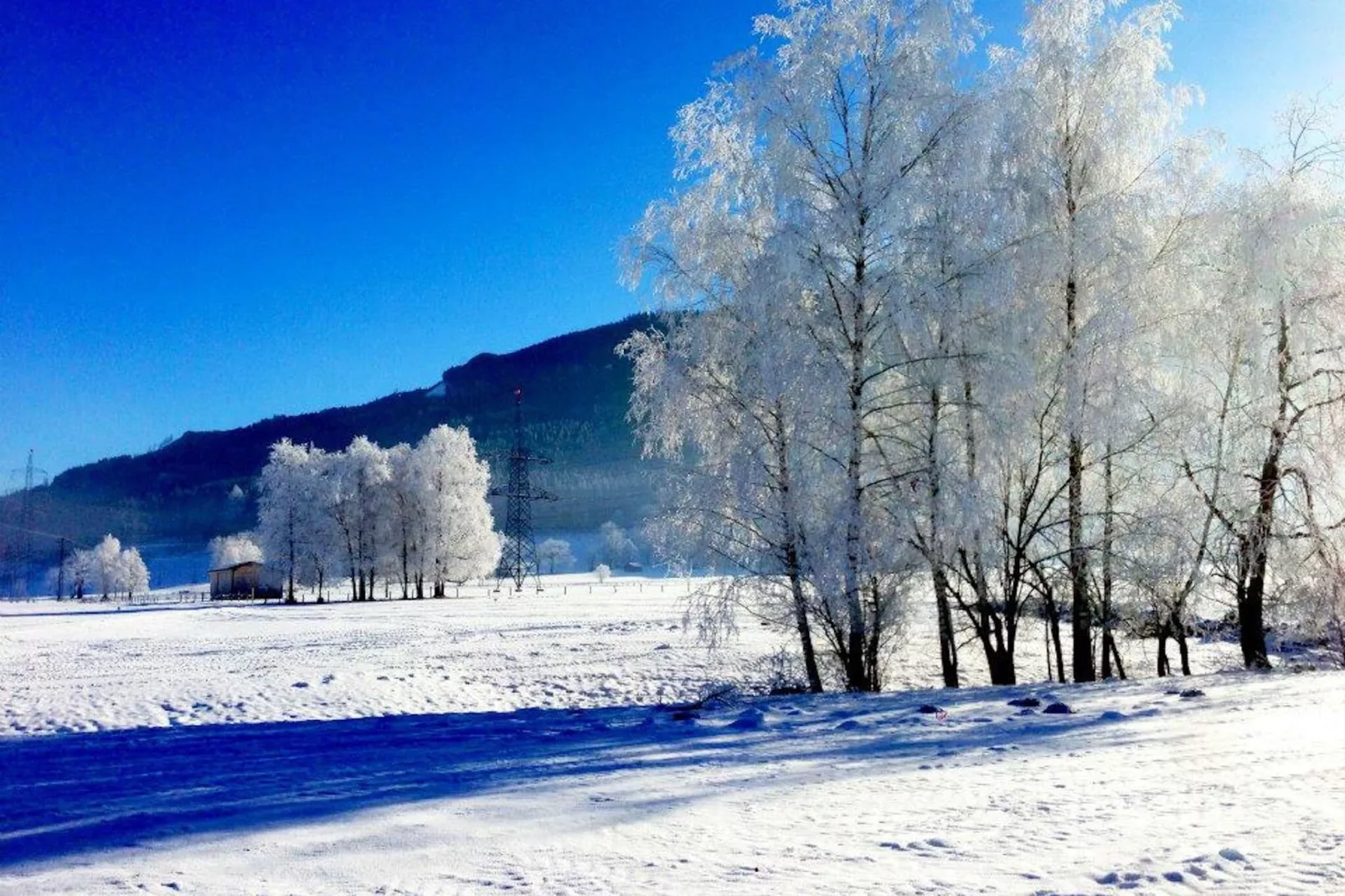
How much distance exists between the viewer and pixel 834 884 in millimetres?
5055

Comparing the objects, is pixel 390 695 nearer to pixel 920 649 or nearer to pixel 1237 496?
pixel 920 649

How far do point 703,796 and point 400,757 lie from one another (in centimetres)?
351

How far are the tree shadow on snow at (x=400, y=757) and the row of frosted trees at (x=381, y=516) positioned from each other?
57.8 metres

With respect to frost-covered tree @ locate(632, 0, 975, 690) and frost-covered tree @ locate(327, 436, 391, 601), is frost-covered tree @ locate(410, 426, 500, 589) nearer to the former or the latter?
frost-covered tree @ locate(327, 436, 391, 601)

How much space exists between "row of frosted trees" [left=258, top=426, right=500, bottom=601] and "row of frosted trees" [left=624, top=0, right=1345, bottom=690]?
55240 millimetres

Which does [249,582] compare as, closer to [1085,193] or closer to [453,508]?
[453,508]

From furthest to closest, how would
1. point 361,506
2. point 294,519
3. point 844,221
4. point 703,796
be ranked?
point 361,506
point 294,519
point 844,221
point 703,796

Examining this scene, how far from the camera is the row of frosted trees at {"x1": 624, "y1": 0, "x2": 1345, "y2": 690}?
14.3m

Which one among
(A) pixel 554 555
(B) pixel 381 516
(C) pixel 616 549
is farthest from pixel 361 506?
(C) pixel 616 549

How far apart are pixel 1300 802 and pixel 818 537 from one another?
24.9 ft

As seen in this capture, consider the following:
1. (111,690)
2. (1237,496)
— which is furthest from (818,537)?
(111,690)

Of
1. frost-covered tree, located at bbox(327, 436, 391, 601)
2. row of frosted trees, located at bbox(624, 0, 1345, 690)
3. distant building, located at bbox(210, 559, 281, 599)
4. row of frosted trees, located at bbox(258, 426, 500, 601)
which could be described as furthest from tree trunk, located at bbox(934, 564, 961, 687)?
distant building, located at bbox(210, 559, 281, 599)

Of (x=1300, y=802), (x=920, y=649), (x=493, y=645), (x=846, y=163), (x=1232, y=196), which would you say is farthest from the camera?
(x=493, y=645)

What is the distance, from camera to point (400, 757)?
917 cm
